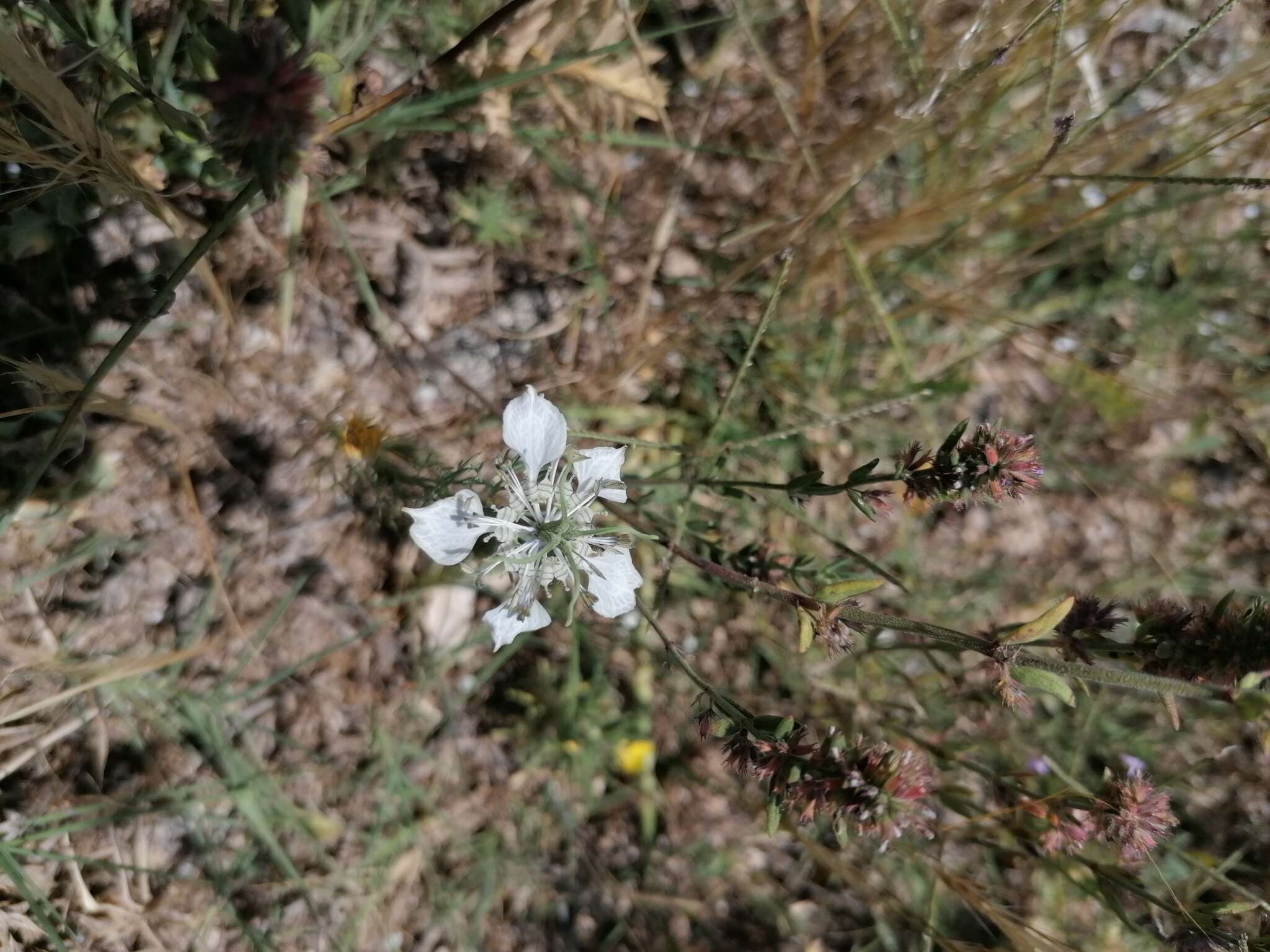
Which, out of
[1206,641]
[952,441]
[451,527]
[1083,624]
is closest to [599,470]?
[451,527]

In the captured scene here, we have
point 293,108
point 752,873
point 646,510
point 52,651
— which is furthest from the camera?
point 752,873

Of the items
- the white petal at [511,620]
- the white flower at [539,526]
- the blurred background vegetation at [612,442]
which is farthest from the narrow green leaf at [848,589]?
the white petal at [511,620]

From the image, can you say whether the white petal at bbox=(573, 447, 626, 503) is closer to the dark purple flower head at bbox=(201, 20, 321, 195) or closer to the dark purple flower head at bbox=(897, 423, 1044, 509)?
the dark purple flower head at bbox=(897, 423, 1044, 509)

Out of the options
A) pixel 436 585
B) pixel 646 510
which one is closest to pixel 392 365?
pixel 436 585

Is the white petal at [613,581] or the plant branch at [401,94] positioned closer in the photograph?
the white petal at [613,581]

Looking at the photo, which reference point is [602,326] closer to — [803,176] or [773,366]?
[773,366]

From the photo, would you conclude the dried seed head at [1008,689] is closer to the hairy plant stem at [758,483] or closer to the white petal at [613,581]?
the hairy plant stem at [758,483]

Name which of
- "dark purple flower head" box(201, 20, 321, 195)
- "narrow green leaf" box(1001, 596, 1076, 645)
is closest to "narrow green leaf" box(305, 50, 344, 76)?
"dark purple flower head" box(201, 20, 321, 195)
